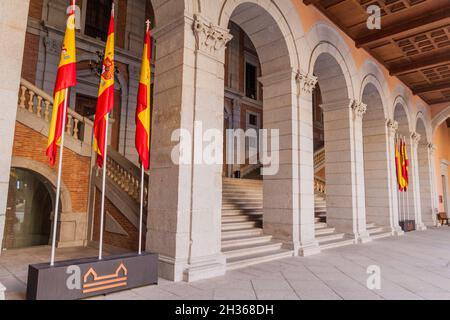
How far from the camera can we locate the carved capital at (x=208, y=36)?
523cm

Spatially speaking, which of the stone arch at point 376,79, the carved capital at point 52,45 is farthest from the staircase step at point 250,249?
the carved capital at point 52,45

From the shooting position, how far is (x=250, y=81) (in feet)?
62.0

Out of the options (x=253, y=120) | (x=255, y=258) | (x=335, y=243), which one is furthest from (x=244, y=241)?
(x=253, y=120)

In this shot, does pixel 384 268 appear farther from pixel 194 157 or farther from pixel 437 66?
pixel 437 66

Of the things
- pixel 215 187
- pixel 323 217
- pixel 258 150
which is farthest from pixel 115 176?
pixel 258 150

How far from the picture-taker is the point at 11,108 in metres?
3.26

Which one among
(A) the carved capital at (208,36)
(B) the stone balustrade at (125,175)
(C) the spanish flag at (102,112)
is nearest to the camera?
(C) the spanish flag at (102,112)

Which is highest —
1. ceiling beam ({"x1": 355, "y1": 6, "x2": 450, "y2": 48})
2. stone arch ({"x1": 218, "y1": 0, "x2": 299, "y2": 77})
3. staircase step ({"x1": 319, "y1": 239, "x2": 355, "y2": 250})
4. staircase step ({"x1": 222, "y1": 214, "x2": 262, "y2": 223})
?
ceiling beam ({"x1": 355, "y1": 6, "x2": 450, "y2": 48})

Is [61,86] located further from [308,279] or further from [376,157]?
[376,157]

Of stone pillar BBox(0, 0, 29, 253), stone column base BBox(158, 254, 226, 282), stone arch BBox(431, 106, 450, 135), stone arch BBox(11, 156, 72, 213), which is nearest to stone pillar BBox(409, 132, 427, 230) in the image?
stone arch BBox(431, 106, 450, 135)

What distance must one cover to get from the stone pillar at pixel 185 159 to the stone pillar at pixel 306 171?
2782 millimetres

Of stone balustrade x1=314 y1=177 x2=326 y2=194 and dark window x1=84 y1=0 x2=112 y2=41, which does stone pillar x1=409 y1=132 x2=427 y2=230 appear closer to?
stone balustrade x1=314 y1=177 x2=326 y2=194

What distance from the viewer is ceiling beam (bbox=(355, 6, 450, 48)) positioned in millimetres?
9297

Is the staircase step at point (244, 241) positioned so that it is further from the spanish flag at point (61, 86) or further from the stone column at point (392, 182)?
the stone column at point (392, 182)
